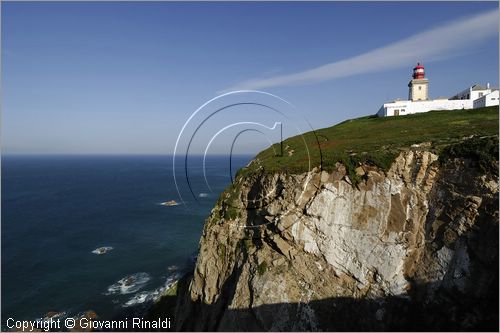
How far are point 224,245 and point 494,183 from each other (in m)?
19.9

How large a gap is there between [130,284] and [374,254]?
34669mm

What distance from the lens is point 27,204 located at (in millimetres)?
90312

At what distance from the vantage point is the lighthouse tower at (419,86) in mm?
58344

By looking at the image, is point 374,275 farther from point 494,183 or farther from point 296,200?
point 494,183

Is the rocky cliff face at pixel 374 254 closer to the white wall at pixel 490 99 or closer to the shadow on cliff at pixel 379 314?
the shadow on cliff at pixel 379 314

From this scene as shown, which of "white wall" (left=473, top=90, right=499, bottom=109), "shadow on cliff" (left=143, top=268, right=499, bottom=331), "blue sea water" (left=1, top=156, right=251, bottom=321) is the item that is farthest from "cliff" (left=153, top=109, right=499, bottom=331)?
"white wall" (left=473, top=90, right=499, bottom=109)

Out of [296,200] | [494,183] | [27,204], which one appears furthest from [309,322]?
[27,204]

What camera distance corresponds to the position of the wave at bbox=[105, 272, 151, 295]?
134 ft

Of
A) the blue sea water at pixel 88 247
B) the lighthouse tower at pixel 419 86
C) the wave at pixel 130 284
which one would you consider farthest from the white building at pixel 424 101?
the wave at pixel 130 284

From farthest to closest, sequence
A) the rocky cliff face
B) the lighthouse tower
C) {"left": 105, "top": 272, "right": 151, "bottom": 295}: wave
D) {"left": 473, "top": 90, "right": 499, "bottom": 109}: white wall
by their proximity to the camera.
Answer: the lighthouse tower, {"left": 473, "top": 90, "right": 499, "bottom": 109}: white wall, {"left": 105, "top": 272, "right": 151, "bottom": 295}: wave, the rocky cliff face

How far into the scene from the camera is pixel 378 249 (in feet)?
68.9

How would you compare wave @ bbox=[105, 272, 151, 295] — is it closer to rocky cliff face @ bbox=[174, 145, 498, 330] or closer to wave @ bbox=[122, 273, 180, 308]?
wave @ bbox=[122, 273, 180, 308]

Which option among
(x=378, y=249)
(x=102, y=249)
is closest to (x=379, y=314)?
(x=378, y=249)

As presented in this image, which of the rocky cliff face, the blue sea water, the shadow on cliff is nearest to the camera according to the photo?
the shadow on cliff
